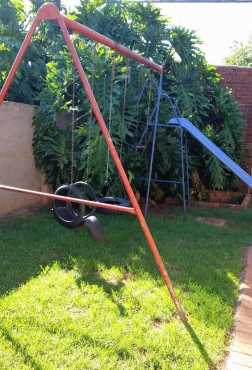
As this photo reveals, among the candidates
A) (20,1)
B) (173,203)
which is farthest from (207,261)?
(20,1)

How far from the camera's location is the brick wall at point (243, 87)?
27.1 feet

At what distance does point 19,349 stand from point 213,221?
395 centimetres

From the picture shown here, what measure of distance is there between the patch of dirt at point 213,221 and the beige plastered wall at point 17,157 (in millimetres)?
2485

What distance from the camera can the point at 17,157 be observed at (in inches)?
238

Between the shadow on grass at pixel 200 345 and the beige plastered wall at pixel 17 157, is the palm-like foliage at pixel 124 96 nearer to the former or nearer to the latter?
the beige plastered wall at pixel 17 157

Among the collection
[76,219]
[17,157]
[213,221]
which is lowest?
[213,221]

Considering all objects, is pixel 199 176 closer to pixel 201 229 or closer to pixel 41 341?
pixel 201 229

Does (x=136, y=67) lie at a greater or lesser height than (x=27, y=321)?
greater

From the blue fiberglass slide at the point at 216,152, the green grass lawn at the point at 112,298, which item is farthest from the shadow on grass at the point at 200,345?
the blue fiberglass slide at the point at 216,152

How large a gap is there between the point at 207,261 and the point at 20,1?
220 inches

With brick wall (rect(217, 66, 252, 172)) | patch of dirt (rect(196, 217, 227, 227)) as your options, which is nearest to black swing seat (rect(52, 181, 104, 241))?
patch of dirt (rect(196, 217, 227, 227))

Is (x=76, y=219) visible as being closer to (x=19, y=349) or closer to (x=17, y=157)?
(x=19, y=349)

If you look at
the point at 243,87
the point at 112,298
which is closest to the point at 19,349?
the point at 112,298

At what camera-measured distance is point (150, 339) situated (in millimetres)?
2736
